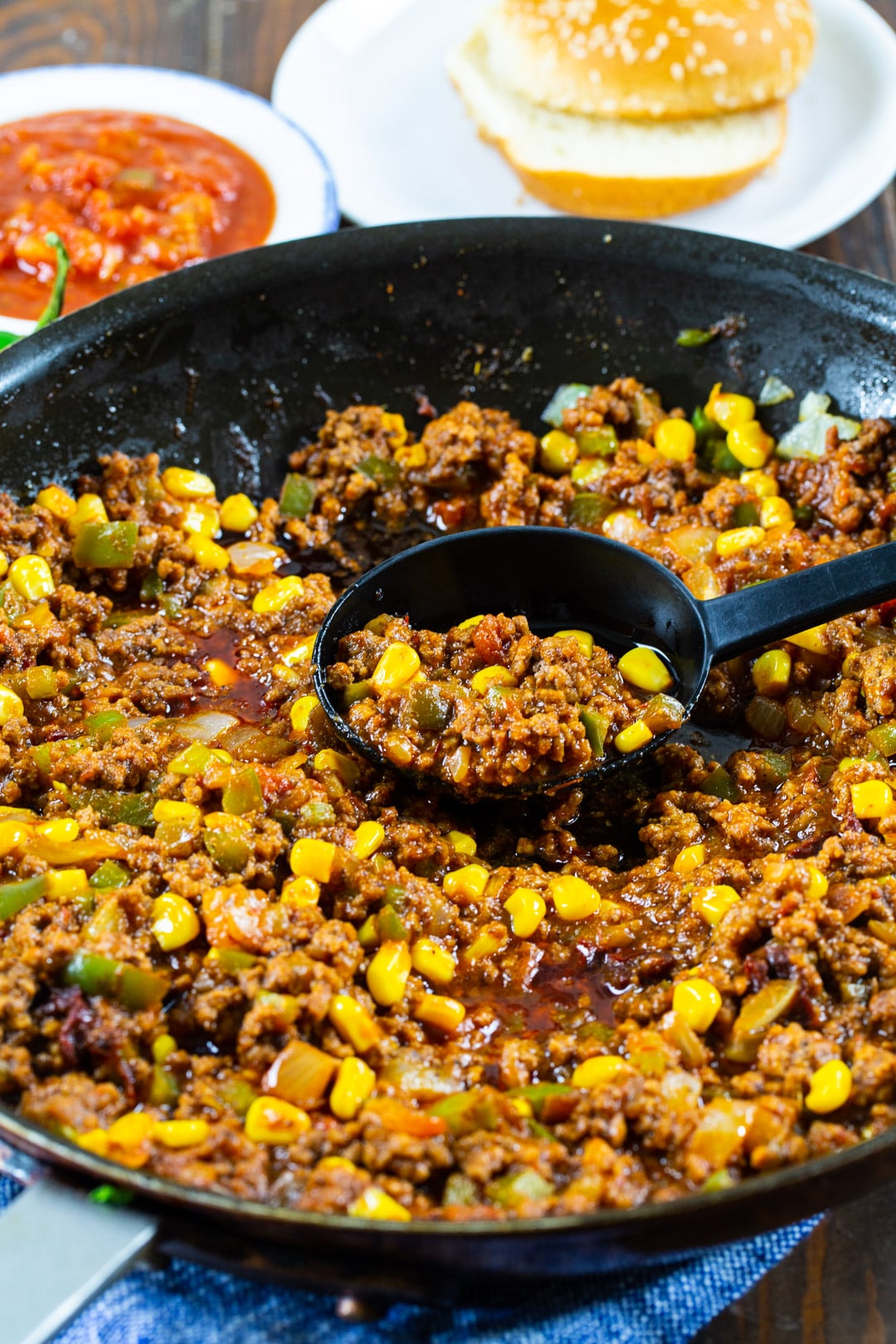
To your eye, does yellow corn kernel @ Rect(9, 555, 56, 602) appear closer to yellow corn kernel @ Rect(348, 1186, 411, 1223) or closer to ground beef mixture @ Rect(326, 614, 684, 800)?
ground beef mixture @ Rect(326, 614, 684, 800)

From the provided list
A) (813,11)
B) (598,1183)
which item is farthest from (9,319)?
(813,11)

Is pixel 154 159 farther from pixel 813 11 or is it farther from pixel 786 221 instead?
pixel 813 11

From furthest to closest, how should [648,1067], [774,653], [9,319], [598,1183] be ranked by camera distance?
[9,319] < [774,653] < [648,1067] < [598,1183]

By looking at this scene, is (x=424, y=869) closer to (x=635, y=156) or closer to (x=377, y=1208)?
(x=377, y=1208)

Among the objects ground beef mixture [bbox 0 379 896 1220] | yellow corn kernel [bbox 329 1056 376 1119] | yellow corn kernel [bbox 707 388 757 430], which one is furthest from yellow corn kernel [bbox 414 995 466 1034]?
yellow corn kernel [bbox 707 388 757 430]

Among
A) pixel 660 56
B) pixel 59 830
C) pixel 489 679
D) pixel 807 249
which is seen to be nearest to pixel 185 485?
pixel 489 679
